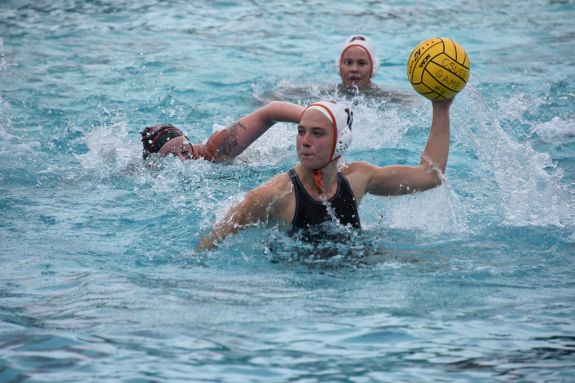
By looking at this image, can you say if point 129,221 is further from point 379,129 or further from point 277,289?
point 379,129

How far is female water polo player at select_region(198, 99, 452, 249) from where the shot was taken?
19.1 feet

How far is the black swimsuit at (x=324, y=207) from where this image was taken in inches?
236

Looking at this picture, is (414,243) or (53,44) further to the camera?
(53,44)

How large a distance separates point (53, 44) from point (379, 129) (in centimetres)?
662

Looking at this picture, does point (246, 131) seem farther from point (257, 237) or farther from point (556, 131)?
point (556, 131)

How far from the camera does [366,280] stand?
19.0 ft

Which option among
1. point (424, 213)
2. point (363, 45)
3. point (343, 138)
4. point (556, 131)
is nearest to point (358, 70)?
point (363, 45)

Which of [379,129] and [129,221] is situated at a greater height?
[379,129]

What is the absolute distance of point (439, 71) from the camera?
6.12 metres

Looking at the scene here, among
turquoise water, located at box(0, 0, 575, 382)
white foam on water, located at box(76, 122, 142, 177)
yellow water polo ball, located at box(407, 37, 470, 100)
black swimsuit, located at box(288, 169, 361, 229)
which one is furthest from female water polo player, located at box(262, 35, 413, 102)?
black swimsuit, located at box(288, 169, 361, 229)

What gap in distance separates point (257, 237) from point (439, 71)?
1.73 meters

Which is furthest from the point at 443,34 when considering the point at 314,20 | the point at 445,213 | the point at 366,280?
the point at 366,280

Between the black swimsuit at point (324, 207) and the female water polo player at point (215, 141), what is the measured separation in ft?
5.38

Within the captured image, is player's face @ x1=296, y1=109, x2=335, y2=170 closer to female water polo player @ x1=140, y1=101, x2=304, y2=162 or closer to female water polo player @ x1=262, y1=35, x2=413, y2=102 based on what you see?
female water polo player @ x1=140, y1=101, x2=304, y2=162
